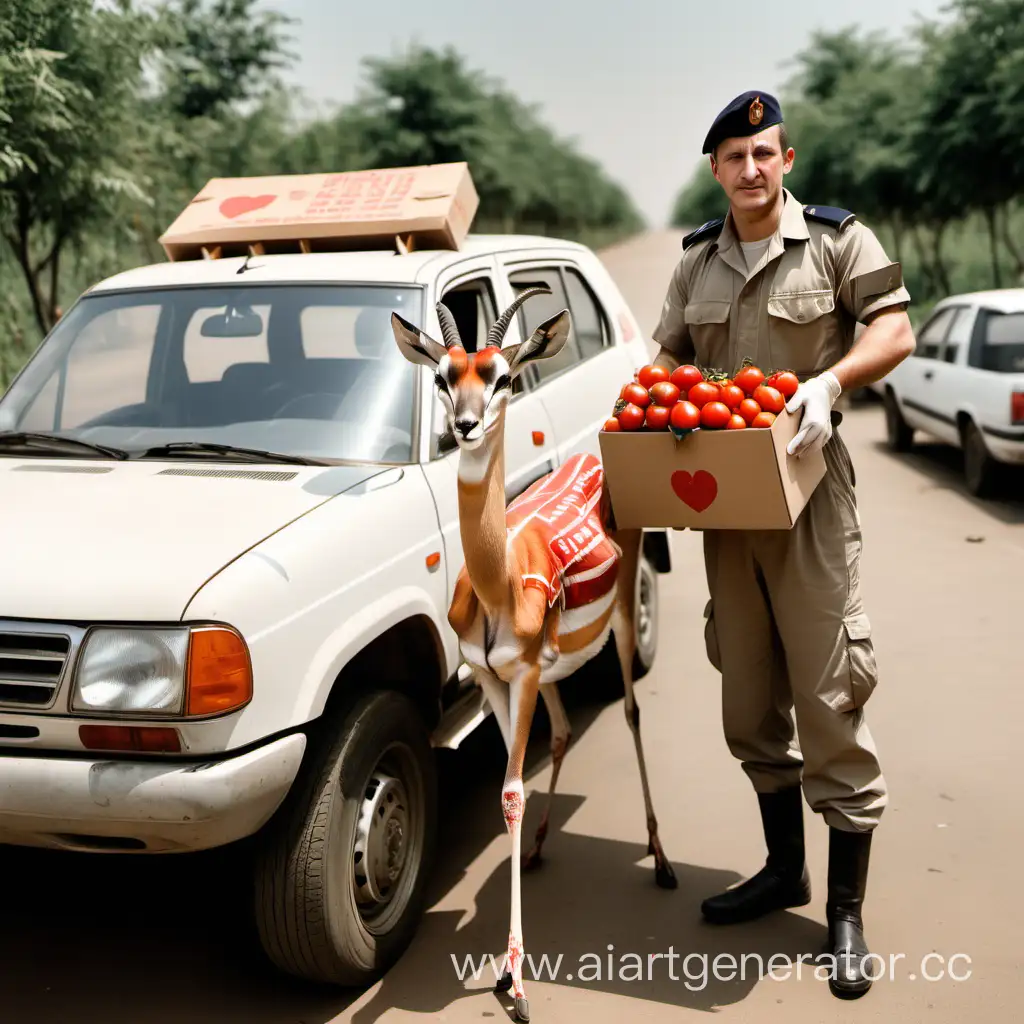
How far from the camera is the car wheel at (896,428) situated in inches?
467

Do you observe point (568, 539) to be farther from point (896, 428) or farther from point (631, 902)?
point (896, 428)

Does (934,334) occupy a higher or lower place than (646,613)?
higher

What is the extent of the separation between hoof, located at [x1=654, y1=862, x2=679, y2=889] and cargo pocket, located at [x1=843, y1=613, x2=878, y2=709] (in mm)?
1001

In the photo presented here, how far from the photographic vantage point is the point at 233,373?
4.29m

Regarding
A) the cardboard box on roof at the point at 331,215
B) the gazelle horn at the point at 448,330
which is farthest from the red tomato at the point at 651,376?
the cardboard box on roof at the point at 331,215

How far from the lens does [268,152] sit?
22.2 metres

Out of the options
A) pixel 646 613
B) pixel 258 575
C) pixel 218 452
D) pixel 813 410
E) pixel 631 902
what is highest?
pixel 813 410

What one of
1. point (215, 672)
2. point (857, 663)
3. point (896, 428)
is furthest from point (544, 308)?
point (896, 428)

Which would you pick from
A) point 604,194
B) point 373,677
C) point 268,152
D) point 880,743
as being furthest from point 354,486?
point 604,194

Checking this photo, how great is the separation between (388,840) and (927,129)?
18.4 metres

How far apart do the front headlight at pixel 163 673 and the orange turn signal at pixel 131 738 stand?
0.14ft

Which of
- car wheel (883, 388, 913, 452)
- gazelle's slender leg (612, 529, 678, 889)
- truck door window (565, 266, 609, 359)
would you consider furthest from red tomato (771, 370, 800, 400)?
car wheel (883, 388, 913, 452)

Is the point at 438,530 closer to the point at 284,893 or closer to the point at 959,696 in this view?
the point at 284,893

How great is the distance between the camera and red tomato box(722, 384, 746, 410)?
10.5ft
